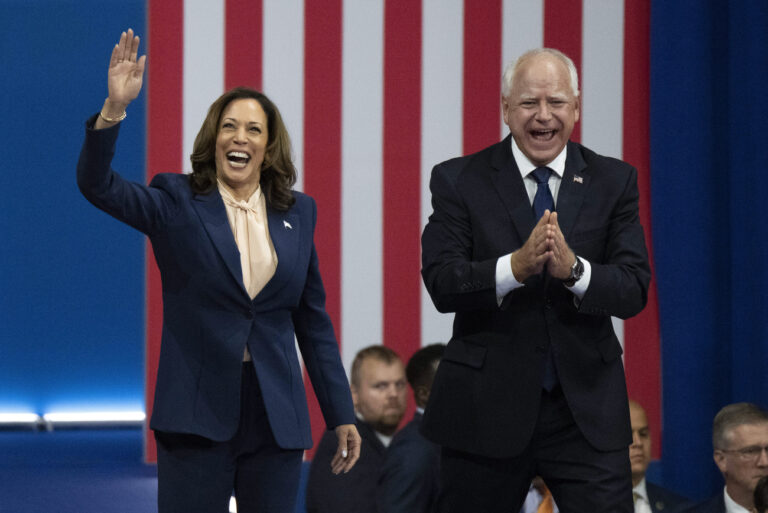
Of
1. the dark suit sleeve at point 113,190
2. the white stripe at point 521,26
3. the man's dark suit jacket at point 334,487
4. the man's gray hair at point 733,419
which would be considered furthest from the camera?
the white stripe at point 521,26

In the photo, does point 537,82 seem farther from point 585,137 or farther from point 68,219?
point 68,219

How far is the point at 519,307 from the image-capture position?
2.01 meters

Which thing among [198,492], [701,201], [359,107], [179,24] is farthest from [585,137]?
[198,492]

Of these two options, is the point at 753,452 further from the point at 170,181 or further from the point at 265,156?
the point at 170,181

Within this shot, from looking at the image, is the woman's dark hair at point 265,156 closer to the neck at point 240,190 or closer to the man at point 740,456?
the neck at point 240,190

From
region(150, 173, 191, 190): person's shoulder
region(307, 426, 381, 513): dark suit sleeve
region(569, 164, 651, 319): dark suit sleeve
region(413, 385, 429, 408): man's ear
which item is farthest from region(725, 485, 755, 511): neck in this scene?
region(150, 173, 191, 190): person's shoulder

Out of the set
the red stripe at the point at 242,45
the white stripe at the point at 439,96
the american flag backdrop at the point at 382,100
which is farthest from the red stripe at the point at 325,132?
the white stripe at the point at 439,96

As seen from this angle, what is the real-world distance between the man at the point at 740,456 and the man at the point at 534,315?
1389mm

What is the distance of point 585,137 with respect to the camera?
15.2 ft

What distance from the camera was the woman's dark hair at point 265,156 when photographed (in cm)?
211

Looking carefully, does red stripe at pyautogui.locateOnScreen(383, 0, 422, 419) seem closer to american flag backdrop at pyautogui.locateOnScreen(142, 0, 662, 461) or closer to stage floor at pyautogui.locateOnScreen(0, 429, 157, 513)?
american flag backdrop at pyautogui.locateOnScreen(142, 0, 662, 461)

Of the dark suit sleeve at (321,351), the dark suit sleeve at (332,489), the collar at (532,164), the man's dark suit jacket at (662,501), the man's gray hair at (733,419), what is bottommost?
the man's dark suit jacket at (662,501)

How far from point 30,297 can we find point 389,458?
173 inches

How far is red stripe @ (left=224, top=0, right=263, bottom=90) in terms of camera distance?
4465 mm
